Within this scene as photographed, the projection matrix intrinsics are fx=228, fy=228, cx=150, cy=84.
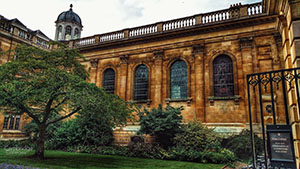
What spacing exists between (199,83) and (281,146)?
41.2ft

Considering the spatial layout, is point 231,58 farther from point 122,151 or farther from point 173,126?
point 122,151

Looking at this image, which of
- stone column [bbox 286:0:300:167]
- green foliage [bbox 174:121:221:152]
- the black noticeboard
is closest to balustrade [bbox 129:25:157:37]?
green foliage [bbox 174:121:221:152]

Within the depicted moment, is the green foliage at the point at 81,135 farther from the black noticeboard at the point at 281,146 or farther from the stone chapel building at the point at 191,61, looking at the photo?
the black noticeboard at the point at 281,146

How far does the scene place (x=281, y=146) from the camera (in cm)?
511

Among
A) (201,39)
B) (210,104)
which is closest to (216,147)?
(210,104)

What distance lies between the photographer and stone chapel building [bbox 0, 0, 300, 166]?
53.2 feet

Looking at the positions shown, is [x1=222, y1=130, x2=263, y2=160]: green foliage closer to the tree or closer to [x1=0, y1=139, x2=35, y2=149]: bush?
the tree

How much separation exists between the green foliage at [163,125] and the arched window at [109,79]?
757 cm

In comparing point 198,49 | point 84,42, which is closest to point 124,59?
point 84,42

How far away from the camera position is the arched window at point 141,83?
20.0 meters

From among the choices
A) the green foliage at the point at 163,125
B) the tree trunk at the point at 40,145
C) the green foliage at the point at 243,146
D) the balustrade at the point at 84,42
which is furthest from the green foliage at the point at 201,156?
the balustrade at the point at 84,42

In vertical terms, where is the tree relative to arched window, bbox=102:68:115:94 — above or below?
below

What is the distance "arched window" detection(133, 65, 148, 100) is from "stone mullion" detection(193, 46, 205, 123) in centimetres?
457

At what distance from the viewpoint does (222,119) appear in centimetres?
1634
